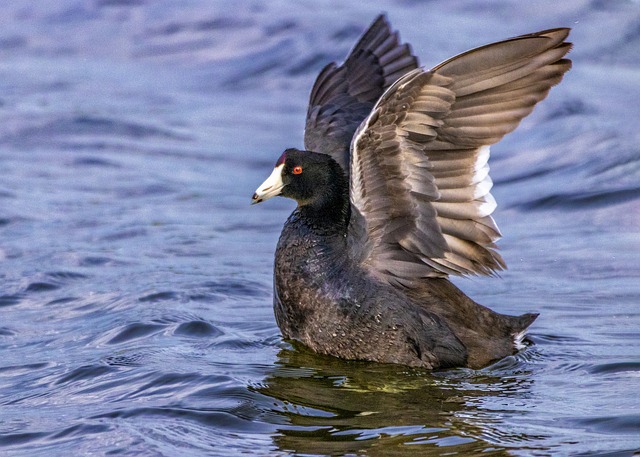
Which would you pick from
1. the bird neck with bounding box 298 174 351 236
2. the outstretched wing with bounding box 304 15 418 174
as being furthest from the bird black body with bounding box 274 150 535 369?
the outstretched wing with bounding box 304 15 418 174

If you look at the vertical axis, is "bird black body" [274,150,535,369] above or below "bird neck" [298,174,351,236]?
below

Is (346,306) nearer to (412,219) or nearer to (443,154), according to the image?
(412,219)

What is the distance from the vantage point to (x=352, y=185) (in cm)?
606

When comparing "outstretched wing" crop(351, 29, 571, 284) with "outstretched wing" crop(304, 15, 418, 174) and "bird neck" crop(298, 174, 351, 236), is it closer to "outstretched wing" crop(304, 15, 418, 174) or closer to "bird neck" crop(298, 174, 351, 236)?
"bird neck" crop(298, 174, 351, 236)

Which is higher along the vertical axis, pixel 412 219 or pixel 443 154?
pixel 443 154

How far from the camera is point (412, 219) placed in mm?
6207

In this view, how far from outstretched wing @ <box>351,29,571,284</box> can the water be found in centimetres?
65

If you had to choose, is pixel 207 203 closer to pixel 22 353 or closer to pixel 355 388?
pixel 22 353

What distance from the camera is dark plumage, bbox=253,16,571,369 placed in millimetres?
5742


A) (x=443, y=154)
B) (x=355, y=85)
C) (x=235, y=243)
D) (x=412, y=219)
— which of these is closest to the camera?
(x=443, y=154)

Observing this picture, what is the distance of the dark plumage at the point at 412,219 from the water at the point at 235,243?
20 centimetres

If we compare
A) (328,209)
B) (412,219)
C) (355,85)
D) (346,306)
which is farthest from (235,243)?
(412,219)

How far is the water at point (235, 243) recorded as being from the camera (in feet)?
17.9

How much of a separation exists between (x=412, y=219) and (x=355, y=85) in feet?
5.48
